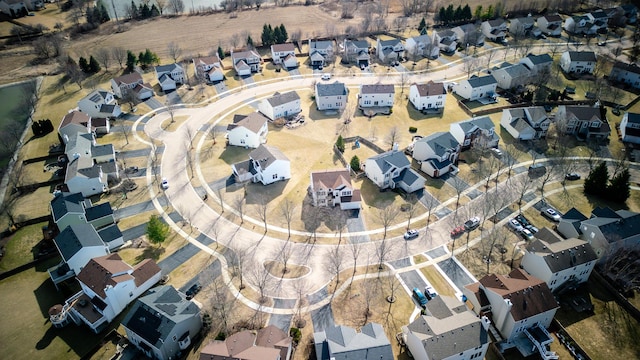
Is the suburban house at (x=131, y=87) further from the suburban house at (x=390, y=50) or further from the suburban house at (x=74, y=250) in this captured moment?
the suburban house at (x=390, y=50)

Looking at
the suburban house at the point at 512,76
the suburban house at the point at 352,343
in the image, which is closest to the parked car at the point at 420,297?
the suburban house at the point at 352,343

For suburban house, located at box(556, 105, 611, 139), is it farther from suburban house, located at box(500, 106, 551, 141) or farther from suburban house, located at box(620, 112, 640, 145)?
suburban house, located at box(500, 106, 551, 141)

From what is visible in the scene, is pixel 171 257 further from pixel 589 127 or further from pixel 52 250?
pixel 589 127

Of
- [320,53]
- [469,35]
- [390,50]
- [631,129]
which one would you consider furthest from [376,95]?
[631,129]

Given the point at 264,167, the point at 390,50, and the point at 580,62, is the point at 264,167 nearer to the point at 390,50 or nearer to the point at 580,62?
the point at 390,50

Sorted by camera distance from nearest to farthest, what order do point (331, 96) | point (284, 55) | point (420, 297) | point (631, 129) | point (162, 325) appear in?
point (162, 325)
point (420, 297)
point (631, 129)
point (331, 96)
point (284, 55)

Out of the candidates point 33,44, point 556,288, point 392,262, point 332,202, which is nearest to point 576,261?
point 556,288
